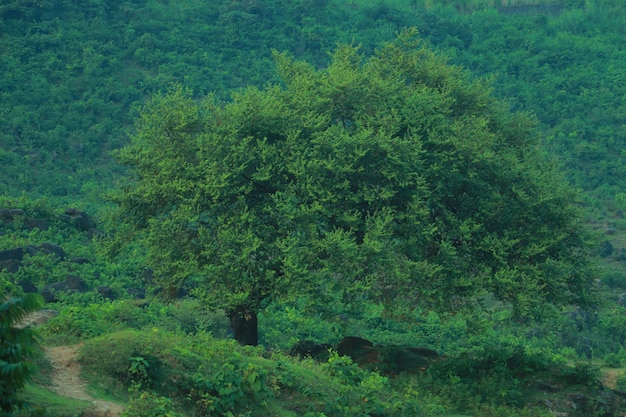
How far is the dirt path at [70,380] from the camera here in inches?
490

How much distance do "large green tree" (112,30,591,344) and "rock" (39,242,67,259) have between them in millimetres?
8000

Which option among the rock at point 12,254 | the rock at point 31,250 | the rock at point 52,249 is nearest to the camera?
the rock at point 12,254

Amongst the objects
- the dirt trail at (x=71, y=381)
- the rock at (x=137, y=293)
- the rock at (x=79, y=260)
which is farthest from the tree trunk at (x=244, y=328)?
the rock at (x=79, y=260)

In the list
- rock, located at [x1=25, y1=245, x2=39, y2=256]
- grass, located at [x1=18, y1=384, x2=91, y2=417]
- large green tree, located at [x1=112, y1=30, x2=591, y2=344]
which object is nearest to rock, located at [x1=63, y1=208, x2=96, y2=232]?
rock, located at [x1=25, y1=245, x2=39, y2=256]

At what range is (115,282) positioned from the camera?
1162 inches

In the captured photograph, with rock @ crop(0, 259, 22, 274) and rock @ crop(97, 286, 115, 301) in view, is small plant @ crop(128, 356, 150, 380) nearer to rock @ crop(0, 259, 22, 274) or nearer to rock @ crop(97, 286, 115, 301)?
rock @ crop(97, 286, 115, 301)

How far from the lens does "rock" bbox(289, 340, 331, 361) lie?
2200 cm

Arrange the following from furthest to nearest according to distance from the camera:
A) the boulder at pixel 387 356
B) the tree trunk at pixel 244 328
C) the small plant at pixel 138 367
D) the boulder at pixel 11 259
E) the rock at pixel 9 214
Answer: the rock at pixel 9 214 → the boulder at pixel 11 259 → the tree trunk at pixel 244 328 → the boulder at pixel 387 356 → the small plant at pixel 138 367

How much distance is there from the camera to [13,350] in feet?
29.0

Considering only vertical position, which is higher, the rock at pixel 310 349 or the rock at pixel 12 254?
the rock at pixel 310 349

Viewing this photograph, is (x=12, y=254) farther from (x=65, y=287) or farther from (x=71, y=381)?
(x=71, y=381)

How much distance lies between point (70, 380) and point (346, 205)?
8.92m

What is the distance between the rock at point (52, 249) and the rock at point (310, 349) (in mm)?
10479

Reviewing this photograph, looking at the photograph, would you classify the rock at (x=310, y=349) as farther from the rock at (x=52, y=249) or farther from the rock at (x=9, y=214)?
the rock at (x=9, y=214)
